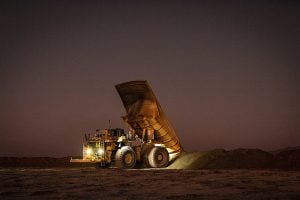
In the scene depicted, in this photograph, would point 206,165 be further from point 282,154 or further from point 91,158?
point 91,158

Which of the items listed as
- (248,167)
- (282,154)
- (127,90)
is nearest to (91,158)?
(127,90)

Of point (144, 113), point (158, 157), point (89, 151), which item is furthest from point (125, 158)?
point (144, 113)

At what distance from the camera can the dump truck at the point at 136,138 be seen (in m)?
19.2

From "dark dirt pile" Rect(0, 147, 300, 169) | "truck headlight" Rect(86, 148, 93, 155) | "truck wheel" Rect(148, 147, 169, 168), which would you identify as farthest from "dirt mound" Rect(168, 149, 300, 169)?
"truck headlight" Rect(86, 148, 93, 155)

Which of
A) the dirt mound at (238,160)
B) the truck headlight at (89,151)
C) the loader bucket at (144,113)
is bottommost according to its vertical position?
the dirt mound at (238,160)

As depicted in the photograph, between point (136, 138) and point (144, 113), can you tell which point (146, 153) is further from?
point (144, 113)

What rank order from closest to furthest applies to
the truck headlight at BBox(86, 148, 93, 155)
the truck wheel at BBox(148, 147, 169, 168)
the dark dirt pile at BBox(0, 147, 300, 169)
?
the dark dirt pile at BBox(0, 147, 300, 169), the truck wheel at BBox(148, 147, 169, 168), the truck headlight at BBox(86, 148, 93, 155)

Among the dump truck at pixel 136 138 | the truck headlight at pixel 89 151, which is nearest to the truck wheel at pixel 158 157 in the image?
the dump truck at pixel 136 138

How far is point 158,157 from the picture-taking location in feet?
65.5

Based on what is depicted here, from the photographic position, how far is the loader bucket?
62.4 ft

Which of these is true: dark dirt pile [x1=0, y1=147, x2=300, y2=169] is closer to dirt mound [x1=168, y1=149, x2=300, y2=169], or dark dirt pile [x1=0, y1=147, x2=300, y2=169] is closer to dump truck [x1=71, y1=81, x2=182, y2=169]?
dirt mound [x1=168, y1=149, x2=300, y2=169]

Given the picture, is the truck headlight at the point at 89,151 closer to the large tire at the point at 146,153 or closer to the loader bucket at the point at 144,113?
the loader bucket at the point at 144,113

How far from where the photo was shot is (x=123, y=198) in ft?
26.7

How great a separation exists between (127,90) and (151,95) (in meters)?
1.27
